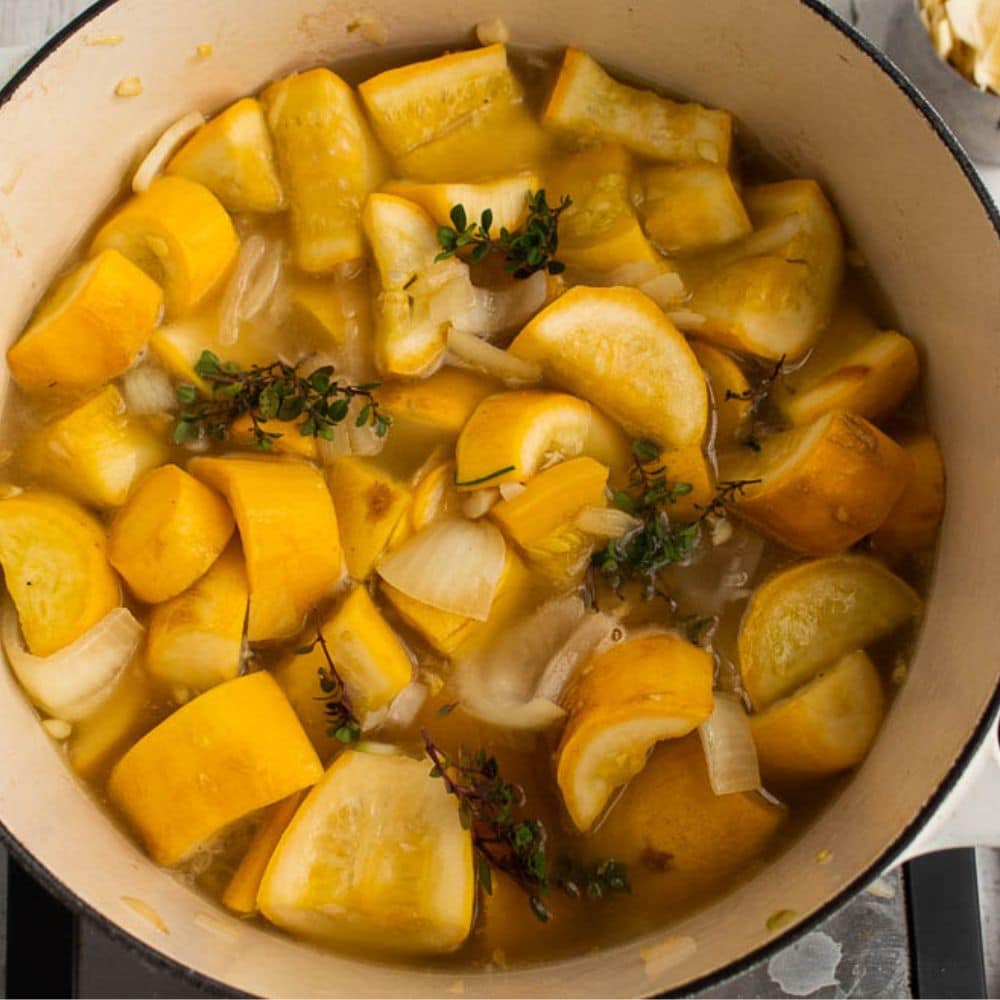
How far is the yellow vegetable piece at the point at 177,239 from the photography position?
1550 mm

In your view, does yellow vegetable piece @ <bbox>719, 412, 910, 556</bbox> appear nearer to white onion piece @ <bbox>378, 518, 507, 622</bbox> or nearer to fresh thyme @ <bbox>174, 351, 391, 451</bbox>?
white onion piece @ <bbox>378, 518, 507, 622</bbox>

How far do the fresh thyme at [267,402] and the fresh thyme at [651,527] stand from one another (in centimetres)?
32

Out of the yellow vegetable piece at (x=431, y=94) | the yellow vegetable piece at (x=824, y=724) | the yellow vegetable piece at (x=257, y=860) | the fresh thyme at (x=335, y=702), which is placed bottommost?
the yellow vegetable piece at (x=257, y=860)

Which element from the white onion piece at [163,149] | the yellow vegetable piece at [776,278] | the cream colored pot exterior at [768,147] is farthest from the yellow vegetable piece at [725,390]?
the white onion piece at [163,149]

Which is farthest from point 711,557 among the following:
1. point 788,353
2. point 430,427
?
point 430,427

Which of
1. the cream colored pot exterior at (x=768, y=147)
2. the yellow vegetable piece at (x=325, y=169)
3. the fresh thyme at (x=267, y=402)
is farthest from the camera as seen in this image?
the yellow vegetable piece at (x=325, y=169)

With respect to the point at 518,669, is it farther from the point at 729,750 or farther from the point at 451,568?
the point at 729,750

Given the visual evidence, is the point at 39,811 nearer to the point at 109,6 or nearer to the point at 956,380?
the point at 109,6

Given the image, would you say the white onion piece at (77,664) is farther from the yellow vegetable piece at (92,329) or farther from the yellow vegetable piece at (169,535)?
the yellow vegetable piece at (92,329)

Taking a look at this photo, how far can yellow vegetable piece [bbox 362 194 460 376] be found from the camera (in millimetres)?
1558

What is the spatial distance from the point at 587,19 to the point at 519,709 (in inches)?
36.4

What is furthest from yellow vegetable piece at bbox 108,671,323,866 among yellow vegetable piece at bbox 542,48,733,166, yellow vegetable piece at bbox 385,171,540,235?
yellow vegetable piece at bbox 542,48,733,166

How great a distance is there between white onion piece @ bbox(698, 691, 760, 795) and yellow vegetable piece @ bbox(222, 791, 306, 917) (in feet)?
1.57

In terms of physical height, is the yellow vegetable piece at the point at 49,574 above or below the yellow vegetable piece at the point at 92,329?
below
